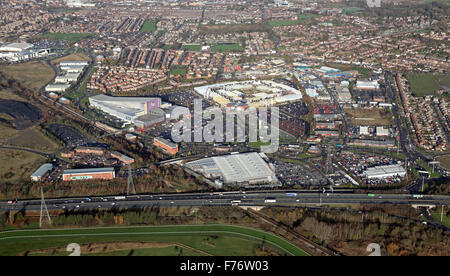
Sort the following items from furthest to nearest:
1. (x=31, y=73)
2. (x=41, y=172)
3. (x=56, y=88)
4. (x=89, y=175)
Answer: (x=31, y=73), (x=56, y=88), (x=41, y=172), (x=89, y=175)

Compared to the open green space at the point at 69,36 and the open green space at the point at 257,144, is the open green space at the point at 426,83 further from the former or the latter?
the open green space at the point at 69,36

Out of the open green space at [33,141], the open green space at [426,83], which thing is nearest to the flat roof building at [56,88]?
the open green space at [33,141]

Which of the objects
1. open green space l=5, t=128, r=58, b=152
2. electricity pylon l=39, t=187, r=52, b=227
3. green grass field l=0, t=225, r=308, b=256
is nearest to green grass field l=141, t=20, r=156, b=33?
open green space l=5, t=128, r=58, b=152

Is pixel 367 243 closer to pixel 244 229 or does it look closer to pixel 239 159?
pixel 244 229

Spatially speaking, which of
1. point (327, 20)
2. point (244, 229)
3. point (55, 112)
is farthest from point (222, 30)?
point (244, 229)

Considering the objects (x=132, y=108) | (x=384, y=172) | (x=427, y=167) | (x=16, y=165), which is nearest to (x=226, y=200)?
(x=384, y=172)

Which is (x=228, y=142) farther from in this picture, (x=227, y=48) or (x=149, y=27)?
(x=149, y=27)
